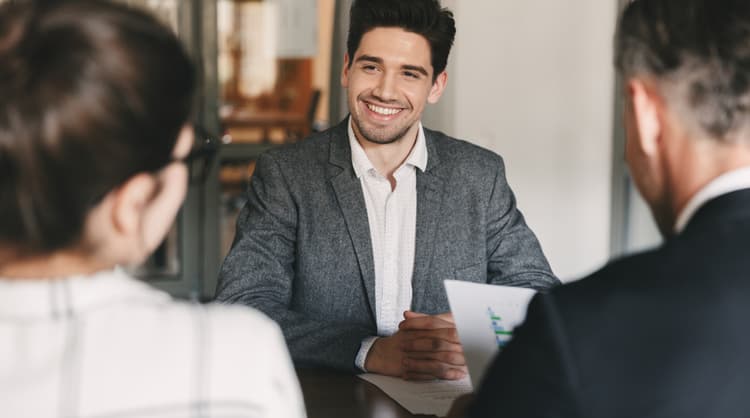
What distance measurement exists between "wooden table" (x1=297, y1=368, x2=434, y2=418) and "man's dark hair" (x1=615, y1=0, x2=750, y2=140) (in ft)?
2.41

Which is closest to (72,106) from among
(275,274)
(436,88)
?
(275,274)

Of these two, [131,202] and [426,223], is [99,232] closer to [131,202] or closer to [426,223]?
[131,202]

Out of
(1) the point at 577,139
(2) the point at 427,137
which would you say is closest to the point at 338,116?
(1) the point at 577,139

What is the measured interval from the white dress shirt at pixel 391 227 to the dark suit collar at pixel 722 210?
1.20 metres

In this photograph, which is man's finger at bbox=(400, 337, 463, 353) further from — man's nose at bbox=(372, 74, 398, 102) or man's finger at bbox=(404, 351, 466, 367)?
man's nose at bbox=(372, 74, 398, 102)

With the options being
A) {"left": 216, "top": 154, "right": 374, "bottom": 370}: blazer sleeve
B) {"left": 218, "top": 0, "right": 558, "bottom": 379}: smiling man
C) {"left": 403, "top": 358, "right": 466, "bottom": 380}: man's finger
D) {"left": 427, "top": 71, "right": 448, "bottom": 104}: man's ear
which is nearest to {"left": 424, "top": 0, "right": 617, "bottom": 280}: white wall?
{"left": 427, "top": 71, "right": 448, "bottom": 104}: man's ear

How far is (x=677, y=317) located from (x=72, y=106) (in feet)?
2.05

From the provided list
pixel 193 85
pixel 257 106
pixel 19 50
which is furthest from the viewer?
pixel 257 106

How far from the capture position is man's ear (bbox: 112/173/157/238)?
88cm

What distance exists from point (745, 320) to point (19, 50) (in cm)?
76

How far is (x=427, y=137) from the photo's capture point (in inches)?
93.4

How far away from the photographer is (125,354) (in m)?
0.86

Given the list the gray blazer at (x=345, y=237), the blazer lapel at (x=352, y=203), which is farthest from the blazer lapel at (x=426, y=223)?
the blazer lapel at (x=352, y=203)

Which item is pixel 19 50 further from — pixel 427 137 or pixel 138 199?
pixel 427 137
